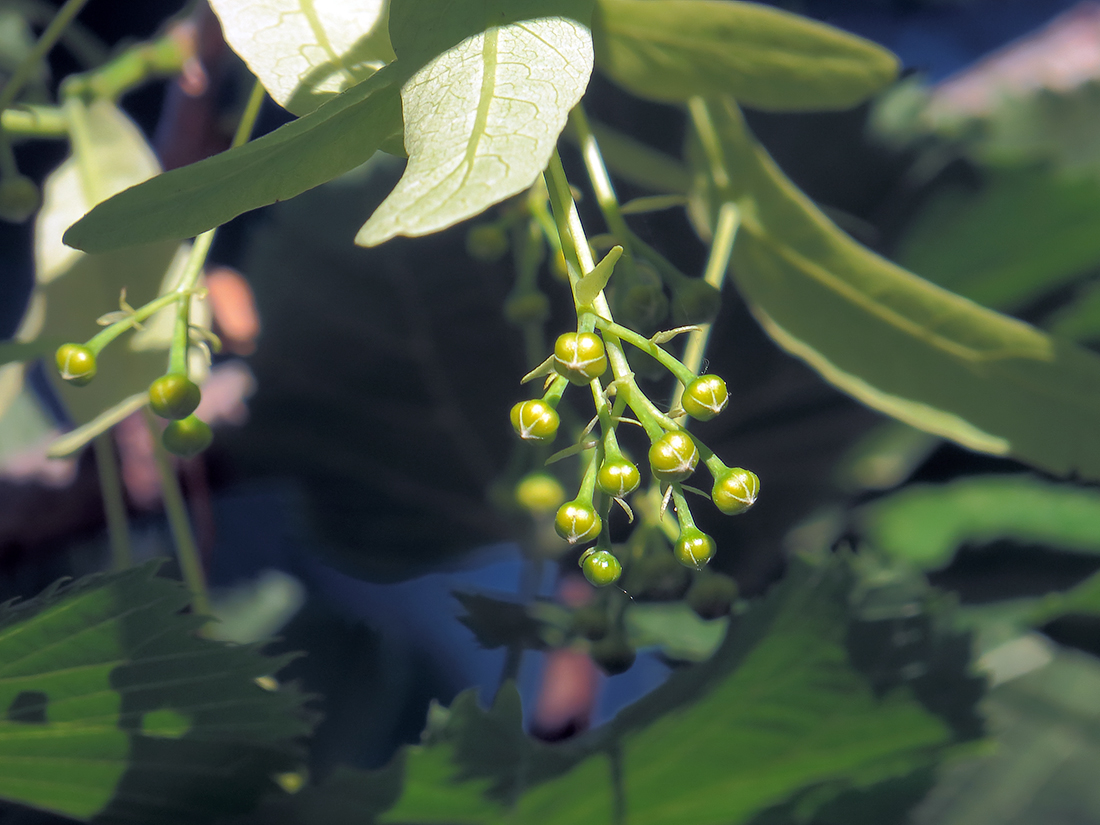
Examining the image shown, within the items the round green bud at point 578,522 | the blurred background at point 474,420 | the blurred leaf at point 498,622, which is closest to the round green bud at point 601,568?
the round green bud at point 578,522

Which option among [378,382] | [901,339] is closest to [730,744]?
[901,339]

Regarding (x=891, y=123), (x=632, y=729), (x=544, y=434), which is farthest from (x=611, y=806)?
(x=891, y=123)

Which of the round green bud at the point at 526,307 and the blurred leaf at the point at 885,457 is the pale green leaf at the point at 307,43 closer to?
the round green bud at the point at 526,307

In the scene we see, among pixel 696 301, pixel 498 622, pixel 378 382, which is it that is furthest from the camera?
pixel 378 382

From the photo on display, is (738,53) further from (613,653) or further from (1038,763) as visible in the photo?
(1038,763)

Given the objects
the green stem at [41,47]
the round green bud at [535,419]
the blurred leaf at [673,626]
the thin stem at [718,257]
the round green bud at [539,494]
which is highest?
the green stem at [41,47]

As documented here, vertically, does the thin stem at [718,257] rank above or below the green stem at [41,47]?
below

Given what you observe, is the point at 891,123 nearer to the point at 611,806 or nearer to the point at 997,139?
the point at 997,139
